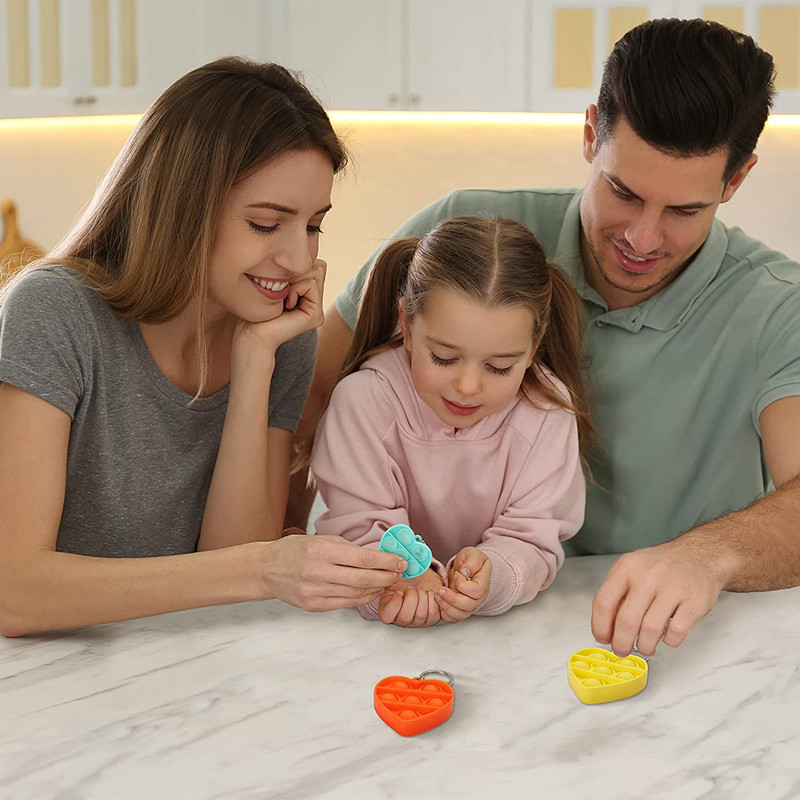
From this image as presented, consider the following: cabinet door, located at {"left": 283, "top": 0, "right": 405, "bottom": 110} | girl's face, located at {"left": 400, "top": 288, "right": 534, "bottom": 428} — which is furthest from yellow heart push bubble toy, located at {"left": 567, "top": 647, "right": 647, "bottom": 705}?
cabinet door, located at {"left": 283, "top": 0, "right": 405, "bottom": 110}

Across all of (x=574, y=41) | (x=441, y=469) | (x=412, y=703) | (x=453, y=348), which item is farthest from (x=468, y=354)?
(x=574, y=41)

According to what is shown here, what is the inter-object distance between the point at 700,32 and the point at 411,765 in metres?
1.19

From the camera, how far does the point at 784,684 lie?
1.13 meters

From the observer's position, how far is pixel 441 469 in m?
1.48

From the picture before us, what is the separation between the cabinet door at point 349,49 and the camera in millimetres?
3240

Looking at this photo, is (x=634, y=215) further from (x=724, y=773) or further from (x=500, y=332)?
(x=724, y=773)

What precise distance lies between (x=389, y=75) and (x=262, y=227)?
2047 millimetres

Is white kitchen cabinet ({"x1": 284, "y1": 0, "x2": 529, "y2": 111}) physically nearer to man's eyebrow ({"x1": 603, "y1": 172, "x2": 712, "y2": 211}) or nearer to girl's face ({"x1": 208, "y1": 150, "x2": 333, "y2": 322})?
man's eyebrow ({"x1": 603, "y1": 172, "x2": 712, "y2": 211})

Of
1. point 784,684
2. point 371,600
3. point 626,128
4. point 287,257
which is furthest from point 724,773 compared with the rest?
point 626,128

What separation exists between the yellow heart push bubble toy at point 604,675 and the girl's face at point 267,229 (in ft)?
2.15

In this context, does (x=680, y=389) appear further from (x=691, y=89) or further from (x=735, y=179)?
(x=691, y=89)

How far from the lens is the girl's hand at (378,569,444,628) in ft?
4.07

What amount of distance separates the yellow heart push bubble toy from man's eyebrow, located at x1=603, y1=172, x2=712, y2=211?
2.43 ft

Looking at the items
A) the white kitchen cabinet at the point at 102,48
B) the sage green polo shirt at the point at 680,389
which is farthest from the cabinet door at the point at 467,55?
the sage green polo shirt at the point at 680,389
